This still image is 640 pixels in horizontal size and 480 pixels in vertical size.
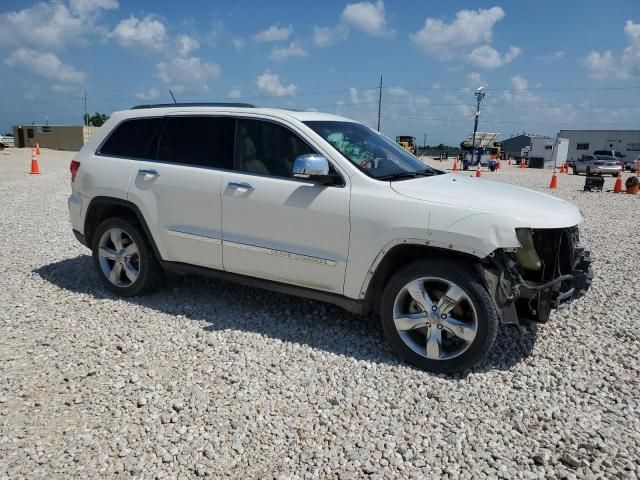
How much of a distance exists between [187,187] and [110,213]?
1.19 m

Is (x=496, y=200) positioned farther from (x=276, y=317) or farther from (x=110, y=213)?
(x=110, y=213)

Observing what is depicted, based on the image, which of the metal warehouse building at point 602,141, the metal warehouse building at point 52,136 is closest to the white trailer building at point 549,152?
the metal warehouse building at point 602,141

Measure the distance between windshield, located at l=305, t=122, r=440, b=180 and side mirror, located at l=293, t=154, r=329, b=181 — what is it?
330 millimetres

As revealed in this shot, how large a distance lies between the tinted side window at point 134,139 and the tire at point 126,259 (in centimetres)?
68

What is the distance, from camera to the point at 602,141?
57.8 m

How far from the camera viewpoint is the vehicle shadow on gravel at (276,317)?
13.3 ft

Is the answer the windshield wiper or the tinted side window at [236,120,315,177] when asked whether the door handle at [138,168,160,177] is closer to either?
the tinted side window at [236,120,315,177]

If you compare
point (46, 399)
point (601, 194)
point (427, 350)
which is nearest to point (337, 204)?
point (427, 350)

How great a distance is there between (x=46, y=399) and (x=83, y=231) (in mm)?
2367

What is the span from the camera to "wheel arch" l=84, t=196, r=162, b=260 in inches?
189

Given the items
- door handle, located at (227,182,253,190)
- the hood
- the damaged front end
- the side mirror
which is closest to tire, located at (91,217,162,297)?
door handle, located at (227,182,253,190)

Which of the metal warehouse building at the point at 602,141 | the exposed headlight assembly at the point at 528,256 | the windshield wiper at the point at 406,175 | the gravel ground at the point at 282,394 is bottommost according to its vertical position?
the gravel ground at the point at 282,394

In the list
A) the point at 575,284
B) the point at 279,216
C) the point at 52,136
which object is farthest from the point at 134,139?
the point at 52,136

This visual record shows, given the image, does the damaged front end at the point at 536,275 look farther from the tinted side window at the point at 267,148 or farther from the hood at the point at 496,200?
the tinted side window at the point at 267,148
